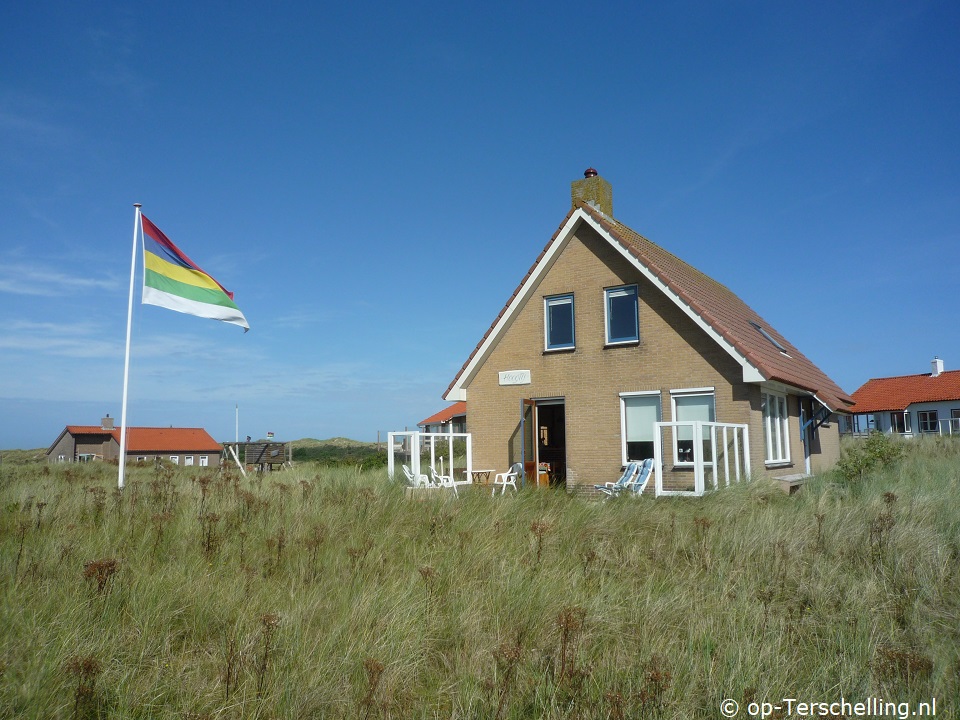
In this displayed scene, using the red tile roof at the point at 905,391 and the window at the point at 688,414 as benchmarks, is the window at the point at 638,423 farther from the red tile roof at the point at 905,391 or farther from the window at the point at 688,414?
the red tile roof at the point at 905,391

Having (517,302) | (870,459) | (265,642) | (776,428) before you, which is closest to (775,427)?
(776,428)

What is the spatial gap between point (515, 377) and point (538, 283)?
2.43m

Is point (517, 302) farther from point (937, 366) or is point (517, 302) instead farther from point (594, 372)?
point (937, 366)

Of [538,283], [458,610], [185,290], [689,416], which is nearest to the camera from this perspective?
[458,610]

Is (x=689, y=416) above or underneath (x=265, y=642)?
above

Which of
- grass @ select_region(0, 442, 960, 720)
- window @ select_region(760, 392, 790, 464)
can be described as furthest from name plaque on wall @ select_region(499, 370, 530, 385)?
grass @ select_region(0, 442, 960, 720)

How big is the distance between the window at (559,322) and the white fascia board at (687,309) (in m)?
1.76

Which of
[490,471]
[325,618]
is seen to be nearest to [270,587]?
[325,618]

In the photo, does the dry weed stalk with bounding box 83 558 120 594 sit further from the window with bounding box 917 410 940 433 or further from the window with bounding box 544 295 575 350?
the window with bounding box 917 410 940 433

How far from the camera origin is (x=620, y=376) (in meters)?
16.1

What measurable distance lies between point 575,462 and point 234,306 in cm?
862

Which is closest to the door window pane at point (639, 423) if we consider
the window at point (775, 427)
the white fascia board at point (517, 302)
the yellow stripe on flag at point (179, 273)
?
the window at point (775, 427)

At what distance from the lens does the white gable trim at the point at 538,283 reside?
1441 cm

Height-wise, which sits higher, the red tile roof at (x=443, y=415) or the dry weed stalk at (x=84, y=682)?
the red tile roof at (x=443, y=415)
